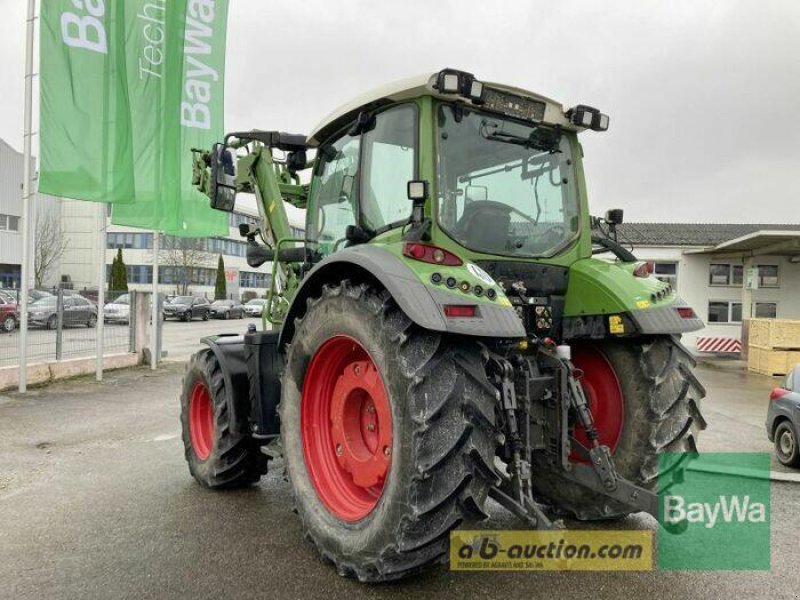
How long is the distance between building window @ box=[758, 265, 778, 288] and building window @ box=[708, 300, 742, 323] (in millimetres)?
1584

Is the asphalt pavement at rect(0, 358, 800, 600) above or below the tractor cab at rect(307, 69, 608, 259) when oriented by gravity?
below

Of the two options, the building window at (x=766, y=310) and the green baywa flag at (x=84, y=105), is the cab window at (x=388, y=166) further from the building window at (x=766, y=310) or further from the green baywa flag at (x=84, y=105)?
the building window at (x=766, y=310)

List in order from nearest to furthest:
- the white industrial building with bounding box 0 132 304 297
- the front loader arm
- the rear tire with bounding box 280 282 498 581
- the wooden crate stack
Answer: the rear tire with bounding box 280 282 498 581, the front loader arm, the wooden crate stack, the white industrial building with bounding box 0 132 304 297

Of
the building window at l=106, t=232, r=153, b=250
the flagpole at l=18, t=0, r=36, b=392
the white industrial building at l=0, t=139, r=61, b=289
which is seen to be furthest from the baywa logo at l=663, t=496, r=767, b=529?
the building window at l=106, t=232, r=153, b=250

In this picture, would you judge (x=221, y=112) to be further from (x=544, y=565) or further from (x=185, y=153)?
(x=544, y=565)

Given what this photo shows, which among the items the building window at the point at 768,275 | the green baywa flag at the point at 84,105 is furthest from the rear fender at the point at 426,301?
the building window at the point at 768,275

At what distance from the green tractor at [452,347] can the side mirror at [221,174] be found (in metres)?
1.21

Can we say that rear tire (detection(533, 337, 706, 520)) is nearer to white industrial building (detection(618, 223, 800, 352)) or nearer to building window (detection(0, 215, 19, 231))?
white industrial building (detection(618, 223, 800, 352))

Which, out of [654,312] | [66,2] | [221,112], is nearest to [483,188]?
[654,312]

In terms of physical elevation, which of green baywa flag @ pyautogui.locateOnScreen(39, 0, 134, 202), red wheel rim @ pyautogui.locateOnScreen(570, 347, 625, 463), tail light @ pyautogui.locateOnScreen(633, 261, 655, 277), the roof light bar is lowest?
red wheel rim @ pyautogui.locateOnScreen(570, 347, 625, 463)

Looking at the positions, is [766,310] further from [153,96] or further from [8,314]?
[8,314]

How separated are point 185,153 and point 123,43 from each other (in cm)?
215

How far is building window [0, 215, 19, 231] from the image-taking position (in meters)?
36.0

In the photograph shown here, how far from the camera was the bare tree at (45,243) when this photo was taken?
3791 centimetres
